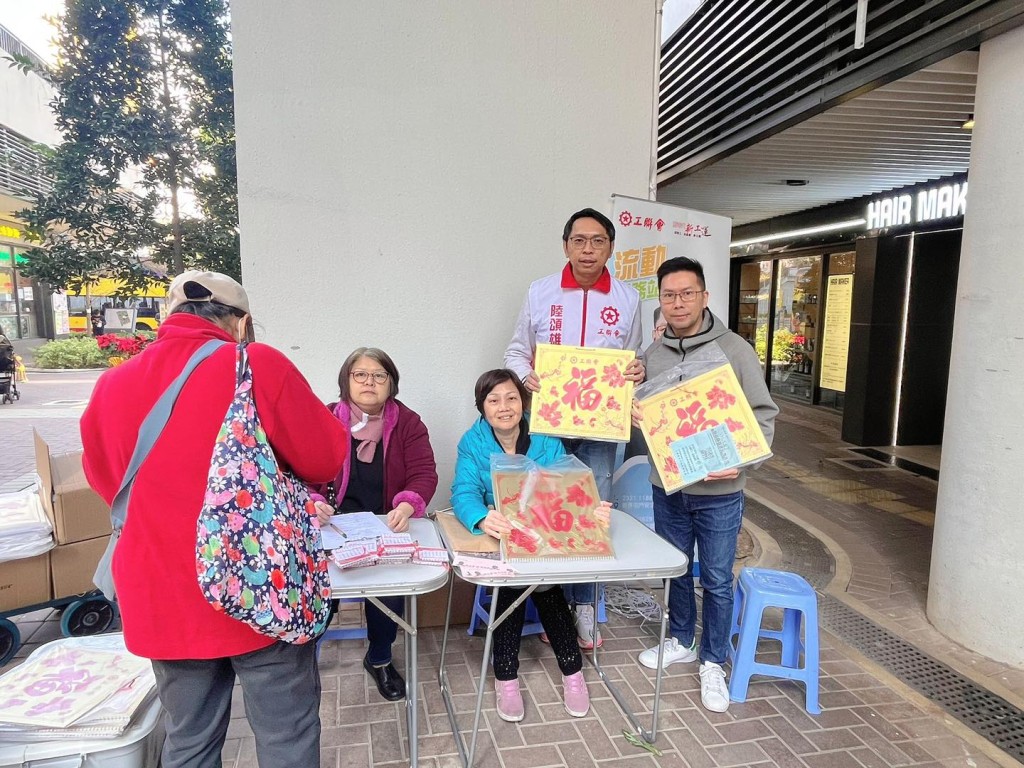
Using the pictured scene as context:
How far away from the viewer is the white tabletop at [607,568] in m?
2.16

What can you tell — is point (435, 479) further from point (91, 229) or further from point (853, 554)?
point (91, 229)

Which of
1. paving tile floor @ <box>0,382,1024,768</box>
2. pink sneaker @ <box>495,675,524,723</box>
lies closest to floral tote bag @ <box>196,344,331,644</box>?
paving tile floor @ <box>0,382,1024,768</box>

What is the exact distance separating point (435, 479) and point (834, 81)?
4305 millimetres

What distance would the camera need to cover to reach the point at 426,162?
3.57 metres

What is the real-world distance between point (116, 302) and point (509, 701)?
900 centimetres

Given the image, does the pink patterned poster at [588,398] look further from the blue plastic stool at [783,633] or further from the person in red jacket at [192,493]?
the person in red jacket at [192,493]

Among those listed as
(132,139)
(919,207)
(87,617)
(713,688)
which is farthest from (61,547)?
(919,207)

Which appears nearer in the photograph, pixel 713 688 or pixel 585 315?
pixel 713 688

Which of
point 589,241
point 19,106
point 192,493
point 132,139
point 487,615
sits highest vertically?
point 19,106

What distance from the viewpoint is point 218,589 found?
139 centimetres

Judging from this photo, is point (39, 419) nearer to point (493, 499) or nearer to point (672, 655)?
point (493, 499)

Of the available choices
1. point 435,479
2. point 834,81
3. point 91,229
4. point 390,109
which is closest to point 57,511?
point 435,479

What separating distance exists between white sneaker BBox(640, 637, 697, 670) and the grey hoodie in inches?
35.3

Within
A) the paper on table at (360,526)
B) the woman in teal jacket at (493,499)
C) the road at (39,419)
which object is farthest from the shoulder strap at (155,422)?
the road at (39,419)
